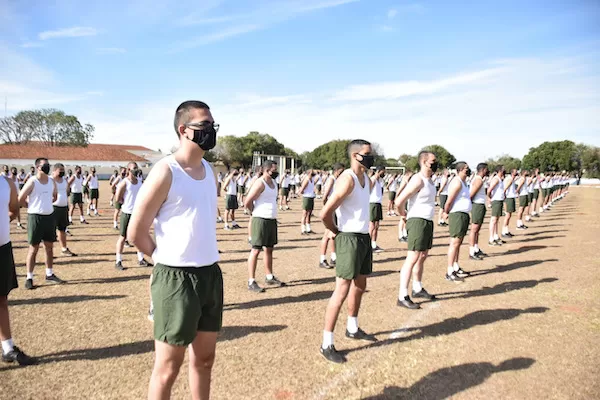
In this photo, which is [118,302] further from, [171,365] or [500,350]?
[500,350]

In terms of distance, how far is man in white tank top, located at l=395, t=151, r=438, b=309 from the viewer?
5914 mm

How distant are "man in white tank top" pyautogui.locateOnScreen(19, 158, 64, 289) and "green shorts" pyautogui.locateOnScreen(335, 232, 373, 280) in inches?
223

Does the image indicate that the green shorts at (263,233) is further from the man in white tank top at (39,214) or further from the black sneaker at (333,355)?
the man in white tank top at (39,214)

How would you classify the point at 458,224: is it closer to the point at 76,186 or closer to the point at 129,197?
the point at 129,197

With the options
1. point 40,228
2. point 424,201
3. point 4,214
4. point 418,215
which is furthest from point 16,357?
point 424,201

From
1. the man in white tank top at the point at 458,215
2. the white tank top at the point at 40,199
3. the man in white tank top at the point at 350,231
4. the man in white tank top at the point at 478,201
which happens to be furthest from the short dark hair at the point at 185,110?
the man in white tank top at the point at 478,201

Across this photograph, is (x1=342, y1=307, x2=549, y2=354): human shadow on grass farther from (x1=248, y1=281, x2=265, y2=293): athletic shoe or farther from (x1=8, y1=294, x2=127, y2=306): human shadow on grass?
(x1=8, y1=294, x2=127, y2=306): human shadow on grass

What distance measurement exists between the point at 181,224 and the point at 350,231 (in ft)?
7.99

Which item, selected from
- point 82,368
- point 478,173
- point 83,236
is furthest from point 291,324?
point 83,236

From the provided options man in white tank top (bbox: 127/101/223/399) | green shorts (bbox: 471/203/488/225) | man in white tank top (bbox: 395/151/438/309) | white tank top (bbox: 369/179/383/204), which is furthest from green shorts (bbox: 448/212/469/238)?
man in white tank top (bbox: 127/101/223/399)

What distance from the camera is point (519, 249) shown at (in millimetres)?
11328

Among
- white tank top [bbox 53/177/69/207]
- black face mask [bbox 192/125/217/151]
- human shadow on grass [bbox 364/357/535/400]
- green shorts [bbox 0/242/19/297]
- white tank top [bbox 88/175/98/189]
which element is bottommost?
human shadow on grass [bbox 364/357/535/400]

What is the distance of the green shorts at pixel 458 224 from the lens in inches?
300

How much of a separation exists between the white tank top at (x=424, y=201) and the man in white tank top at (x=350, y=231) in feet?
6.02
